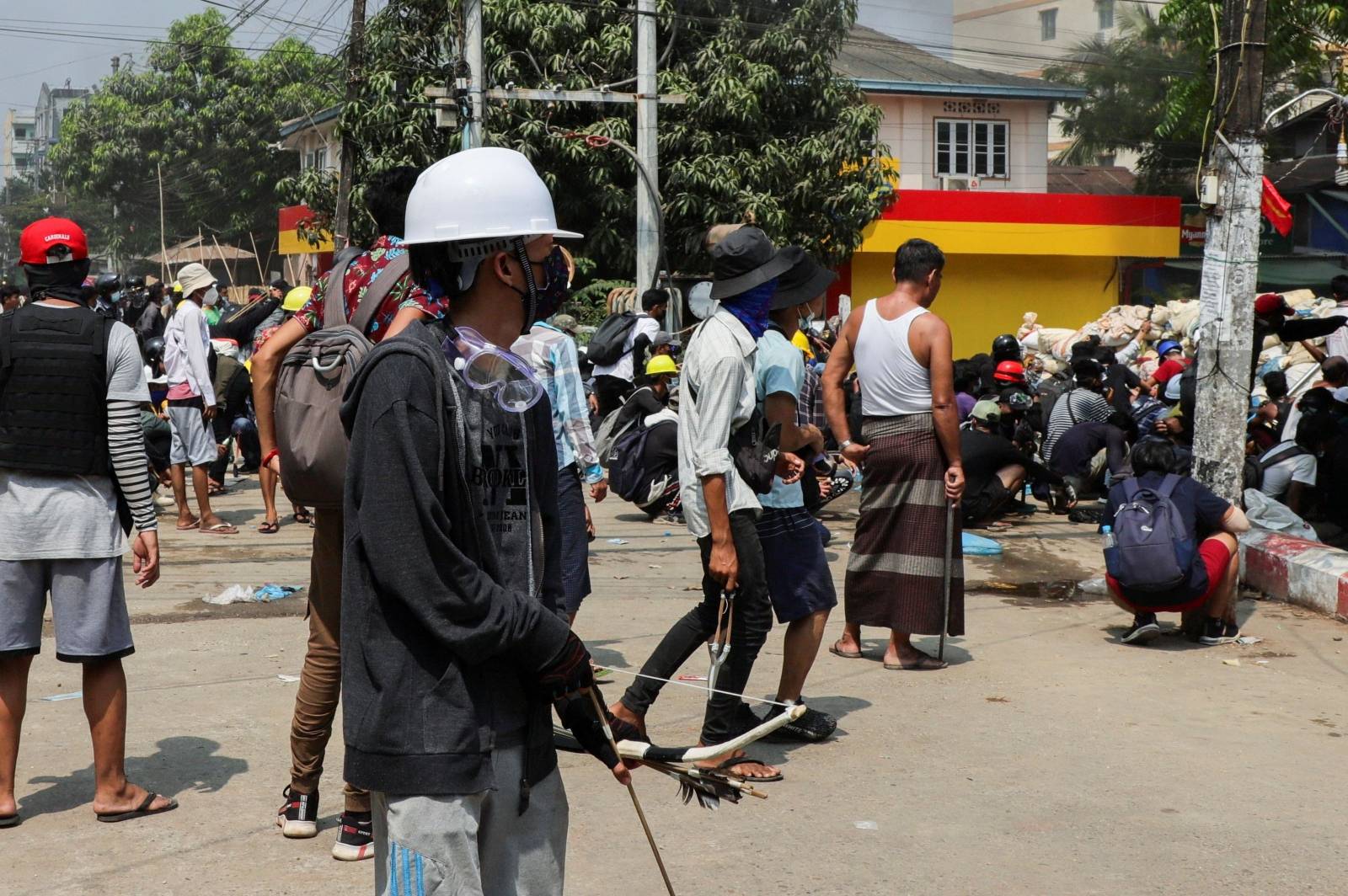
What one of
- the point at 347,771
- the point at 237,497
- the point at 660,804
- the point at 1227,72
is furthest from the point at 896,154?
the point at 347,771

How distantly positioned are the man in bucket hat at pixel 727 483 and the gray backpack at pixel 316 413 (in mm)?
1259

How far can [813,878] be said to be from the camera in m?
3.95

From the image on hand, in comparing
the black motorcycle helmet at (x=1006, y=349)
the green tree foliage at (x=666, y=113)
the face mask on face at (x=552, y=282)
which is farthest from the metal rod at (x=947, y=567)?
the green tree foliage at (x=666, y=113)

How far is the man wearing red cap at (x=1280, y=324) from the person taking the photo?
A: 29.0 ft

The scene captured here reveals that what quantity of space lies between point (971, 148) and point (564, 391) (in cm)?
3124

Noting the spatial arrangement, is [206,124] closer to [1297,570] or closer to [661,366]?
[661,366]

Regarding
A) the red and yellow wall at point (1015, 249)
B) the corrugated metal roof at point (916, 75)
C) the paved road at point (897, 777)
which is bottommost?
the paved road at point (897, 777)

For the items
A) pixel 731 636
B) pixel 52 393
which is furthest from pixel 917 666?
pixel 52 393

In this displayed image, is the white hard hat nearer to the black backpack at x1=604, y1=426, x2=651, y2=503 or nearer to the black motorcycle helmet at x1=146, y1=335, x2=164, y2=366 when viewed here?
the black backpack at x1=604, y1=426, x2=651, y2=503

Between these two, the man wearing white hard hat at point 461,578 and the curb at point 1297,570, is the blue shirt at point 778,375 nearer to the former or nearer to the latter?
the man wearing white hard hat at point 461,578

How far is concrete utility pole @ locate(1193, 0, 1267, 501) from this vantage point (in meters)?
7.80

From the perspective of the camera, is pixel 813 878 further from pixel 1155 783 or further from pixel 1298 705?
pixel 1298 705

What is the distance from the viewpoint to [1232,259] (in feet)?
26.1

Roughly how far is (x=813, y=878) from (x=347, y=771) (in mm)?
2009
